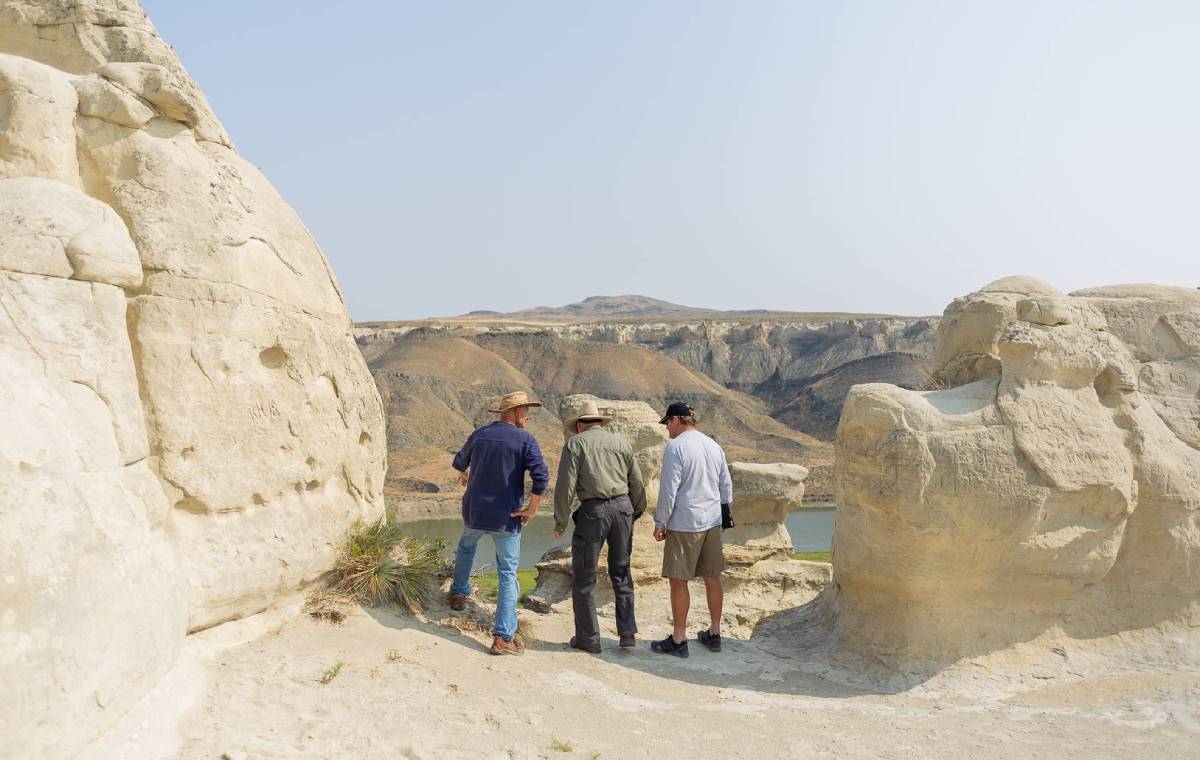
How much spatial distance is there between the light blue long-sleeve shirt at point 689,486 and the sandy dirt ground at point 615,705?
0.88 meters

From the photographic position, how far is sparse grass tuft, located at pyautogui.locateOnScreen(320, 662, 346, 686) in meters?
4.49

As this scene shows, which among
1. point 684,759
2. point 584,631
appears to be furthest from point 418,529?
point 684,759

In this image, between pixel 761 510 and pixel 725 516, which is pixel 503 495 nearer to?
pixel 725 516

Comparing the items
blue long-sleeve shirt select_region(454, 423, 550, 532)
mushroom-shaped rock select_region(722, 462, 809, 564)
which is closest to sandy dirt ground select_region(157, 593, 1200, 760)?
blue long-sleeve shirt select_region(454, 423, 550, 532)

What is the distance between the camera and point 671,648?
6164 mm

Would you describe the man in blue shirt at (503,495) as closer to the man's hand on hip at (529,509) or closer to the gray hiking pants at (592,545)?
the man's hand on hip at (529,509)

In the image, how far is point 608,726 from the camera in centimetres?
470

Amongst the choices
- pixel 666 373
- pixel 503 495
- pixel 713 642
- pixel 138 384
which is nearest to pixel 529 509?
pixel 503 495

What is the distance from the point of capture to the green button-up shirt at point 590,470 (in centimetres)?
586

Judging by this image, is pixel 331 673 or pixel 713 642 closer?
pixel 331 673

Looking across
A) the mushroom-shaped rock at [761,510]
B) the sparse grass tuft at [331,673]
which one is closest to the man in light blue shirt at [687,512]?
the sparse grass tuft at [331,673]

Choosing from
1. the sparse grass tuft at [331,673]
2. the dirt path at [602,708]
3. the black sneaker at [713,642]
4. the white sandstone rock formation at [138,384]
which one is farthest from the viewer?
the black sneaker at [713,642]

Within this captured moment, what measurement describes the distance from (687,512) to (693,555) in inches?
10.7

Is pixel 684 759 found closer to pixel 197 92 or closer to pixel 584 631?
pixel 584 631
